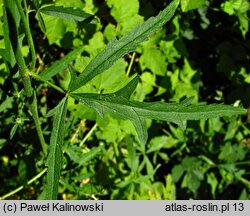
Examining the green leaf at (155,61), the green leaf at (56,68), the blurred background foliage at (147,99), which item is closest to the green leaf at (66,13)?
the green leaf at (56,68)

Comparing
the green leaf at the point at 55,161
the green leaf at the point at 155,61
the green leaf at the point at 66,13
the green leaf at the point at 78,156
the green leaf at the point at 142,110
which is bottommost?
the green leaf at the point at 55,161

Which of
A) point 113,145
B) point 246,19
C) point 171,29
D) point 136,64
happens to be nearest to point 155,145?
point 113,145

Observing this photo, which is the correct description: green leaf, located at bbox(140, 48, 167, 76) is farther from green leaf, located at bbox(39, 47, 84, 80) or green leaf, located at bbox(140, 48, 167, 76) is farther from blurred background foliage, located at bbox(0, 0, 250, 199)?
green leaf, located at bbox(39, 47, 84, 80)

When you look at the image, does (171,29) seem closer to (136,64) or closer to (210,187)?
(136,64)

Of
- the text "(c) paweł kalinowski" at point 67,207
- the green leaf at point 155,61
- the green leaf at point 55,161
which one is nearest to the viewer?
the green leaf at point 55,161

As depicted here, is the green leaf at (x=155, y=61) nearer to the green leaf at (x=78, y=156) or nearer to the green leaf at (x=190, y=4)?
the green leaf at (x=190, y=4)

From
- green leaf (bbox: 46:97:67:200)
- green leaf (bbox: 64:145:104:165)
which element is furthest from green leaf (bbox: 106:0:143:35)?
green leaf (bbox: 46:97:67:200)

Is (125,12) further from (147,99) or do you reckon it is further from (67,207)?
(67,207)
